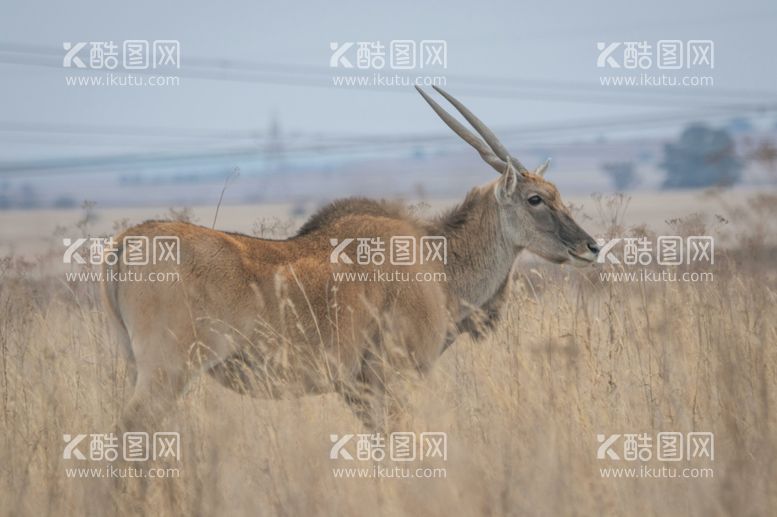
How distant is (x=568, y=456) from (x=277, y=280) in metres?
2.86

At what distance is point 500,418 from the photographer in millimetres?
7918


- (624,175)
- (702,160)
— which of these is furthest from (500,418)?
(624,175)

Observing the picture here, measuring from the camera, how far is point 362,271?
9.49 meters

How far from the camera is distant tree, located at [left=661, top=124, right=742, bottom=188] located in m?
7.20

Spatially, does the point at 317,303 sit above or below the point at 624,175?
below

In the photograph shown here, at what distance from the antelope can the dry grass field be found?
10.0 inches

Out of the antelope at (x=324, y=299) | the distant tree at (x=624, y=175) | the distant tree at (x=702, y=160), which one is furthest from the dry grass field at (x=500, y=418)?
the distant tree at (x=624, y=175)

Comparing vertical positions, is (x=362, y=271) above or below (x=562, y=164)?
below

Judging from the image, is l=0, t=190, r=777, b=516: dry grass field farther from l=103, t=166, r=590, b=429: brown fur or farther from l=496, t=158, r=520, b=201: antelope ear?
l=496, t=158, r=520, b=201: antelope ear

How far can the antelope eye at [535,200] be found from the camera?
10.3m

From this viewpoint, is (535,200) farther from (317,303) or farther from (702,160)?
(702,160)

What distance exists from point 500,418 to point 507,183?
9.71 ft

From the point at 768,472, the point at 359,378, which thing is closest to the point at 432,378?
the point at 359,378

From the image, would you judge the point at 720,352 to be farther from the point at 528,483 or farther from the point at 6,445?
the point at 6,445
